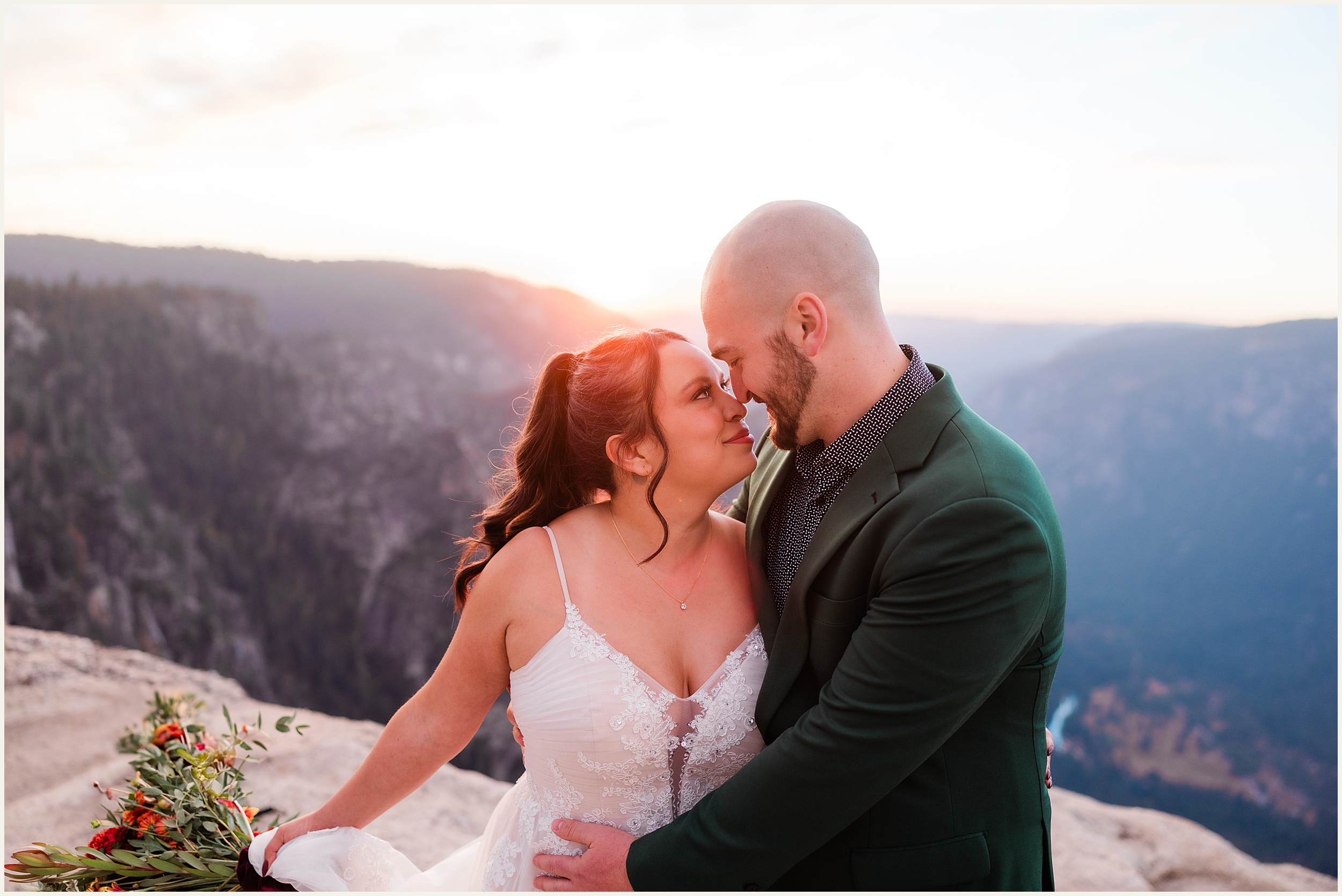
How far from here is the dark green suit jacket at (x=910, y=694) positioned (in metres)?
1.79

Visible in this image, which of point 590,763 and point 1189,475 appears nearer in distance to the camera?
point 590,763

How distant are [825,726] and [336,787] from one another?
152 inches

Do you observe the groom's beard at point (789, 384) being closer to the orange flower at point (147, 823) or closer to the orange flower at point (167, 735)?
the orange flower at point (147, 823)

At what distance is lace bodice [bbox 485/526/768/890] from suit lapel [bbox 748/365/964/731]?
0.45 feet

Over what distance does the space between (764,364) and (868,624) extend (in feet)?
2.66

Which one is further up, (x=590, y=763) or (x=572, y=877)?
(x=590, y=763)

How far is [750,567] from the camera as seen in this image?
2.53m

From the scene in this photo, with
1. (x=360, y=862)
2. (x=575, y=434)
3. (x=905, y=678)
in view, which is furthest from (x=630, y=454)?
(x=360, y=862)

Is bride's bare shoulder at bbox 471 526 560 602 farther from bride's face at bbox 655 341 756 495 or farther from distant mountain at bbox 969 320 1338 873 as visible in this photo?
distant mountain at bbox 969 320 1338 873

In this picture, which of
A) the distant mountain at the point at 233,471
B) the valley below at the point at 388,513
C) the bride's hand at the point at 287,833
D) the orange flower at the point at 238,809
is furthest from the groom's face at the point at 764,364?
the valley below at the point at 388,513

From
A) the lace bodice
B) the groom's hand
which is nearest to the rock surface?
the groom's hand

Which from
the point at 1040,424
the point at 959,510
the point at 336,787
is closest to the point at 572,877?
the point at 959,510

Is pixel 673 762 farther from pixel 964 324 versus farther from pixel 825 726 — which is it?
pixel 964 324

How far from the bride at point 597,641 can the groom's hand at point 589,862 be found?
0.24 feet
